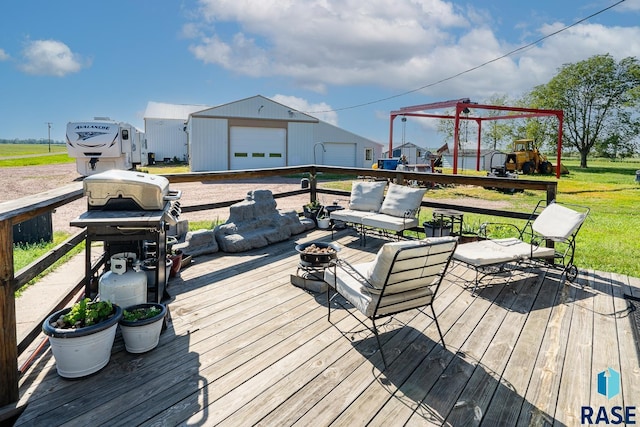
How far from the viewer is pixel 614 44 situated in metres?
27.8

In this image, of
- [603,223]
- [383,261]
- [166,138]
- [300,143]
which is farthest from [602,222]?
[166,138]

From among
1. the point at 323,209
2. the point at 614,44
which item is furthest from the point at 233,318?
the point at 614,44

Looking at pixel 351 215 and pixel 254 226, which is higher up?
pixel 351 215

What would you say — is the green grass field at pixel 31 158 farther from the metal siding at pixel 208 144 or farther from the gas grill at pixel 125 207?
the gas grill at pixel 125 207

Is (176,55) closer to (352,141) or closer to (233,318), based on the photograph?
(352,141)

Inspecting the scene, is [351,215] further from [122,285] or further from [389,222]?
[122,285]

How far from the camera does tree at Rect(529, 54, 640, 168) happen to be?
29172 mm

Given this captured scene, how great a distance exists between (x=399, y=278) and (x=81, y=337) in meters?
1.81

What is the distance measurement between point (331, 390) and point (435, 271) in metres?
1.01

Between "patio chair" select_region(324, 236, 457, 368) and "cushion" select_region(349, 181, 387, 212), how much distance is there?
281 cm

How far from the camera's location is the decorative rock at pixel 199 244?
4418 millimetres

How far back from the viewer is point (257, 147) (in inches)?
759

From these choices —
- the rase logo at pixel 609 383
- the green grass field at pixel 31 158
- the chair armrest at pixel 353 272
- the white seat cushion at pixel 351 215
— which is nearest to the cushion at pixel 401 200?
the white seat cushion at pixel 351 215

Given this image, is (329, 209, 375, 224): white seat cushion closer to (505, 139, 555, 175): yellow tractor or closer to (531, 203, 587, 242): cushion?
(531, 203, 587, 242): cushion
